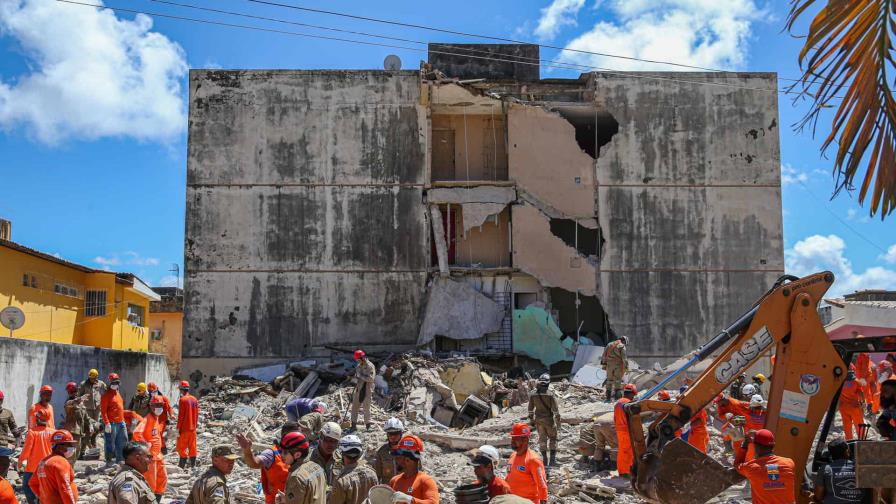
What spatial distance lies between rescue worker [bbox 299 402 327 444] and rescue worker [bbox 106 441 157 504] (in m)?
3.88

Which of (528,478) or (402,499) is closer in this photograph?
(402,499)

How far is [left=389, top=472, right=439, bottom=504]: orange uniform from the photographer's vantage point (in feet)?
21.5

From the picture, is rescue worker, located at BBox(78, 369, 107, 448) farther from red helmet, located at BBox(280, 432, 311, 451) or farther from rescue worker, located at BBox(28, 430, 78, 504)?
red helmet, located at BBox(280, 432, 311, 451)

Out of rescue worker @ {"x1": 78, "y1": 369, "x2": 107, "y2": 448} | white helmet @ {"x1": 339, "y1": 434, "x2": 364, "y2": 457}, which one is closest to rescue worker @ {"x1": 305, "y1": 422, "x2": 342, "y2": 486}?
white helmet @ {"x1": 339, "y1": 434, "x2": 364, "y2": 457}

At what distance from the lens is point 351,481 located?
646cm

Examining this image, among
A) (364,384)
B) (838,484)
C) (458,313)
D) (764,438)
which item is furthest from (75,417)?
(838,484)

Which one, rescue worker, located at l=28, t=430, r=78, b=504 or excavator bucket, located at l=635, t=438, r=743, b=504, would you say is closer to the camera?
rescue worker, located at l=28, t=430, r=78, b=504

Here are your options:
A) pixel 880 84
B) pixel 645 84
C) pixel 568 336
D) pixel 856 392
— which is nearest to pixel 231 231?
pixel 568 336

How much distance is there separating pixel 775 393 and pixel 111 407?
11.4 metres

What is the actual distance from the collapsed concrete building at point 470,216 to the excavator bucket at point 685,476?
18.5 meters

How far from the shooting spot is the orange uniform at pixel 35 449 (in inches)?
427

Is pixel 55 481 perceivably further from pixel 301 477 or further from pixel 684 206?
pixel 684 206

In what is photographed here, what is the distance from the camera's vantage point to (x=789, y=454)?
7.92 m

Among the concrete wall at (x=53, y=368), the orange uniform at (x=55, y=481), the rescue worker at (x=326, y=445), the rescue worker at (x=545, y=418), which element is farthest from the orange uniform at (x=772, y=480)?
the concrete wall at (x=53, y=368)
